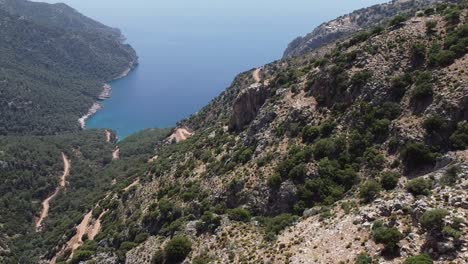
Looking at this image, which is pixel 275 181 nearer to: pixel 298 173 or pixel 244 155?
pixel 298 173

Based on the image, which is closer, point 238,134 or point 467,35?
point 467,35

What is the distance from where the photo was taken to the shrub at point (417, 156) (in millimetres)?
31467

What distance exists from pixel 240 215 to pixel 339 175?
8878 millimetres

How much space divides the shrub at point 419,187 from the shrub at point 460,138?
5.36 m

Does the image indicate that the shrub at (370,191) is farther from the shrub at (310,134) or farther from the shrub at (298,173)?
the shrub at (310,134)

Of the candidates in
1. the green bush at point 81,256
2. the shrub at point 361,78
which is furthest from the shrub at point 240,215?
the green bush at point 81,256

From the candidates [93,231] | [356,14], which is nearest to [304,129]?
[93,231]

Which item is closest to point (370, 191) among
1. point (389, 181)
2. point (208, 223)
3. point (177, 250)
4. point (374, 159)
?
point (389, 181)

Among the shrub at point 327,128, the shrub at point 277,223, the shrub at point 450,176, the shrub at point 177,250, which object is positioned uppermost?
the shrub at point 450,176

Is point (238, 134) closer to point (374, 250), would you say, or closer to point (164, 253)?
point (164, 253)

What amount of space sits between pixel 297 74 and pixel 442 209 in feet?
122

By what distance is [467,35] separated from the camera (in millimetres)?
39219

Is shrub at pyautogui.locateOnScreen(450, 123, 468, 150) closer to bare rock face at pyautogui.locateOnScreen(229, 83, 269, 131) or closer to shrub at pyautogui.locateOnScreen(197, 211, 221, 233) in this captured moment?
shrub at pyautogui.locateOnScreen(197, 211, 221, 233)

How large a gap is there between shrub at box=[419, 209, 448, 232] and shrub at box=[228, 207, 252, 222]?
675 inches
